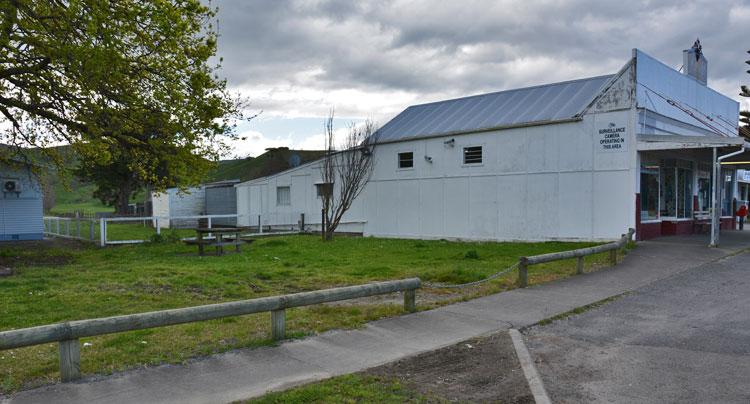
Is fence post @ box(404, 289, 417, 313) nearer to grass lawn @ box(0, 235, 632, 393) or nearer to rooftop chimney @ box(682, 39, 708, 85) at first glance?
grass lawn @ box(0, 235, 632, 393)

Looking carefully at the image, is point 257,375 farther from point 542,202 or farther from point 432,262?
point 542,202

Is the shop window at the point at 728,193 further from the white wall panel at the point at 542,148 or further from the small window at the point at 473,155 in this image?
the small window at the point at 473,155

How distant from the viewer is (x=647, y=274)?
Result: 1229 cm

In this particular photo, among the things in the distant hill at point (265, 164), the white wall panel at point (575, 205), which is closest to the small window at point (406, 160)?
the white wall panel at point (575, 205)

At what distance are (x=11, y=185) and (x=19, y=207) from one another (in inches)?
43.4

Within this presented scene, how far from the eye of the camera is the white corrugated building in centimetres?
1856

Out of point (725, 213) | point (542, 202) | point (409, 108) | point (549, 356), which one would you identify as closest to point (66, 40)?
point (549, 356)

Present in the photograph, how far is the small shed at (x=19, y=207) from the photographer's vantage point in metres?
24.0

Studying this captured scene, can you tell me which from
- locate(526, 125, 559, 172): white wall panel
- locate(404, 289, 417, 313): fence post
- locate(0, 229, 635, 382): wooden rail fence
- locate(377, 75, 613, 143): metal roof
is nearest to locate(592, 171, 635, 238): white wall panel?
locate(526, 125, 559, 172): white wall panel

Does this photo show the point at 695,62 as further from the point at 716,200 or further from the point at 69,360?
the point at 69,360

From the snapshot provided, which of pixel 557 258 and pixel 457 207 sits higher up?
pixel 457 207

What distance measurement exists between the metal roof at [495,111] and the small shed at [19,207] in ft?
50.1

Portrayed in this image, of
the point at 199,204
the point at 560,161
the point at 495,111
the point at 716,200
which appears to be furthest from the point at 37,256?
the point at 199,204

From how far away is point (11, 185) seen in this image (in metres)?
23.9
